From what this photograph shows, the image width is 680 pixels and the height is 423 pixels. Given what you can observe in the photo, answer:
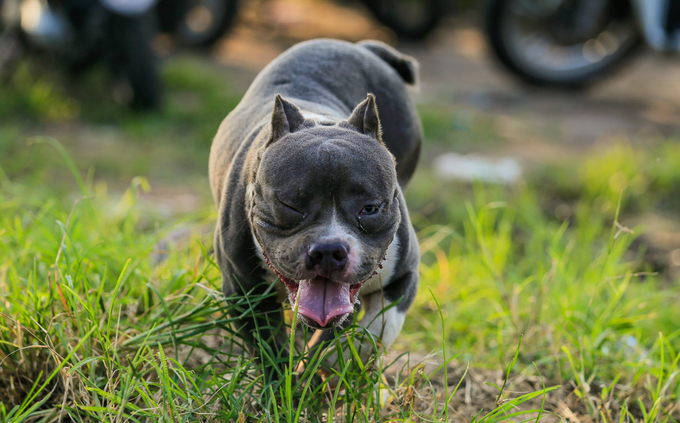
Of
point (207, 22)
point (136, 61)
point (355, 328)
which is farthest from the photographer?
point (207, 22)

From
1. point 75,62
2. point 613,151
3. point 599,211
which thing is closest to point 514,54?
point 613,151

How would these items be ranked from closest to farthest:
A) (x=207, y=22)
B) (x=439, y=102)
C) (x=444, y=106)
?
(x=444, y=106) < (x=439, y=102) < (x=207, y=22)

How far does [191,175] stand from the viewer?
5.61 m

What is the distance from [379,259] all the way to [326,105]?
1009mm

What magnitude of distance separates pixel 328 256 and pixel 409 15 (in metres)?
8.40

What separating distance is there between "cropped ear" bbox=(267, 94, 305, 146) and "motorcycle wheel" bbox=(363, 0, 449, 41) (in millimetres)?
7862

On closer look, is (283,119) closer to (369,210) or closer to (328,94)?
(369,210)

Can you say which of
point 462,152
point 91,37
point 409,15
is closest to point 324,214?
point 462,152

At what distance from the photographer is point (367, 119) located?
7.20ft

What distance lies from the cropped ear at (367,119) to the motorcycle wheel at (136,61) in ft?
14.6

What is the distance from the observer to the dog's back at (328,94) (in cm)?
280

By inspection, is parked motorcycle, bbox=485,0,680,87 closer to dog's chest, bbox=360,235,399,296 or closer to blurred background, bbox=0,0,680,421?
blurred background, bbox=0,0,680,421

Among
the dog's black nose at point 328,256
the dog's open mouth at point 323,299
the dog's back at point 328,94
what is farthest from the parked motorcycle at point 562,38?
the dog's black nose at point 328,256

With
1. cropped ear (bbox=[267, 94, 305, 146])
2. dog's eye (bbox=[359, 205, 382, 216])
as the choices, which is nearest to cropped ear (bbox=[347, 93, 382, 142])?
cropped ear (bbox=[267, 94, 305, 146])
